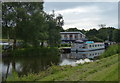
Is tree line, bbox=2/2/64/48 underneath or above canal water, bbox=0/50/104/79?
above

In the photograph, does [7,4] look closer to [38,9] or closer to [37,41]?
[38,9]

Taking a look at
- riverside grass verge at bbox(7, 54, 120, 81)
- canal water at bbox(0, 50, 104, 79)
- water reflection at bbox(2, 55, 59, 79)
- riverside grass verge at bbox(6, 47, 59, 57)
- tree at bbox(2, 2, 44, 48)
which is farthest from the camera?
riverside grass verge at bbox(6, 47, 59, 57)

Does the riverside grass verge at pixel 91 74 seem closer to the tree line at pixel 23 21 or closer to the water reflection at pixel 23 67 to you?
the water reflection at pixel 23 67

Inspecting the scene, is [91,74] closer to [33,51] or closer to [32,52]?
[32,52]

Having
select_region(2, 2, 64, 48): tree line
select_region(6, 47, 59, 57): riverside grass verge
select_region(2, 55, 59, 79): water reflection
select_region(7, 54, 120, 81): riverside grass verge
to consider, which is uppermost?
select_region(2, 2, 64, 48): tree line

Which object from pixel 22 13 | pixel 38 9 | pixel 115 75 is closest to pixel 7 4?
pixel 22 13

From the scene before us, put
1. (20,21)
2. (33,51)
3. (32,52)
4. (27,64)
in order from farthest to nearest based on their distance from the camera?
(33,51) < (32,52) < (20,21) < (27,64)

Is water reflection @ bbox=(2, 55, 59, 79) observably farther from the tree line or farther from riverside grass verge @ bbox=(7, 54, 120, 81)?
the tree line

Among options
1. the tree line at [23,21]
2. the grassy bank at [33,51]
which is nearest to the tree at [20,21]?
the tree line at [23,21]

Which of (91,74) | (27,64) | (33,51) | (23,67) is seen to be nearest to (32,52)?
(33,51)

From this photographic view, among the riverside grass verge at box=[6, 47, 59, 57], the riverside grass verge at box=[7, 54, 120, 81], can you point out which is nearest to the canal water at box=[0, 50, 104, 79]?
the riverside grass verge at box=[6, 47, 59, 57]

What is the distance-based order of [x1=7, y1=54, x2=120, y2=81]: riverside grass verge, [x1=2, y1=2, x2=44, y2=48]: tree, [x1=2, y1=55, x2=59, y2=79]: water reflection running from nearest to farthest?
[x1=7, y1=54, x2=120, y2=81]: riverside grass verge
[x1=2, y1=55, x2=59, y2=79]: water reflection
[x1=2, y1=2, x2=44, y2=48]: tree

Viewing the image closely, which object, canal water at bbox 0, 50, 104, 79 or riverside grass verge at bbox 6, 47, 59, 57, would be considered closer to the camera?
canal water at bbox 0, 50, 104, 79

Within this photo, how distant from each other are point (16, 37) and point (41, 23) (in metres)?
4.14
